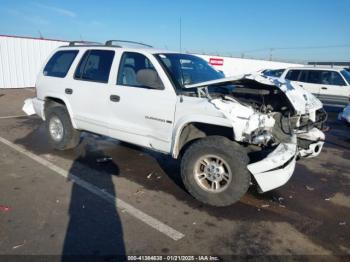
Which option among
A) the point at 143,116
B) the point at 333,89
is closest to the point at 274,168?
the point at 143,116

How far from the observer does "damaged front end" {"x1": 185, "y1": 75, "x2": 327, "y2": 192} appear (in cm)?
381

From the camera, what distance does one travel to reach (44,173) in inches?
200

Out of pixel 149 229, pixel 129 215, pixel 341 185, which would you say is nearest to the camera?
pixel 149 229

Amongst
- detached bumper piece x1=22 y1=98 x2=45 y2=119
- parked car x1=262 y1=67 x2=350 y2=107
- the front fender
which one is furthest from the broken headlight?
parked car x1=262 y1=67 x2=350 y2=107

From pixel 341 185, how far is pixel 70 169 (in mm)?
4339

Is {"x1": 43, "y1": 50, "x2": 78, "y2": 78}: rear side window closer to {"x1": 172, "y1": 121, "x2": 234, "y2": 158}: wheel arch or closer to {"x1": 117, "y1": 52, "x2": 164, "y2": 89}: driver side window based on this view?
{"x1": 117, "y1": 52, "x2": 164, "y2": 89}: driver side window

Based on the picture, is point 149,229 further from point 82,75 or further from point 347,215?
point 82,75

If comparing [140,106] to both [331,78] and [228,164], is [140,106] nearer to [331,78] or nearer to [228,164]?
[228,164]

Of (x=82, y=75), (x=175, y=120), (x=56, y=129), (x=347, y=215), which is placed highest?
(x=82, y=75)

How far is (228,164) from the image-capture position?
156 inches

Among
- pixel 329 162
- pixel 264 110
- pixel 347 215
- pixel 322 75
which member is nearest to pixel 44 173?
pixel 264 110

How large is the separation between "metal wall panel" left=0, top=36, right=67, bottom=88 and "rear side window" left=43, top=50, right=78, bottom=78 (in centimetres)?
1317

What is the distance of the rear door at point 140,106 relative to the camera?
4.46m

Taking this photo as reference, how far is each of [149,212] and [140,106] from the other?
1594mm
